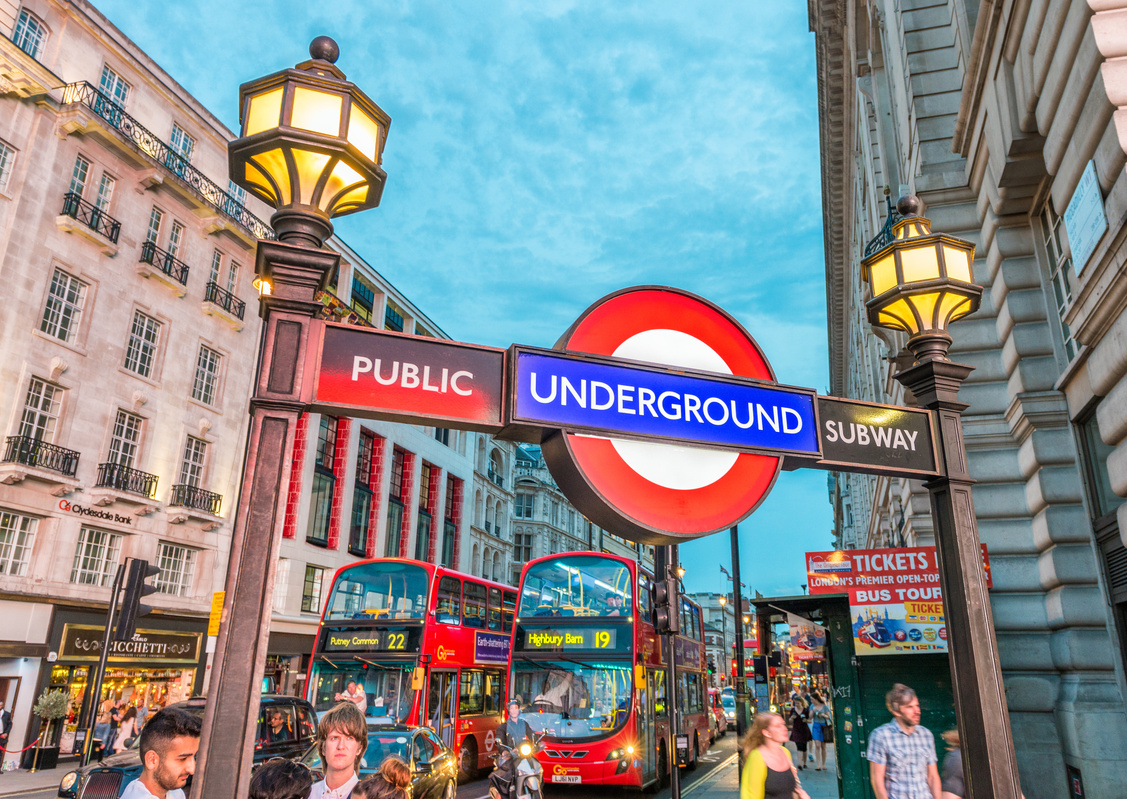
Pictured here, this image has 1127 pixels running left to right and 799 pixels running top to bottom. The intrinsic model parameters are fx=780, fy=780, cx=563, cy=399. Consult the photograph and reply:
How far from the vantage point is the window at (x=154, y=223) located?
25.8m

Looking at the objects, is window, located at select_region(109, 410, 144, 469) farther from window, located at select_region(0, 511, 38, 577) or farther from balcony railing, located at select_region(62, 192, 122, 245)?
balcony railing, located at select_region(62, 192, 122, 245)

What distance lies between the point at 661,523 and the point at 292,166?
6.76ft

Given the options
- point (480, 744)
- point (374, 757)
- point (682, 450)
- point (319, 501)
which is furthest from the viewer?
point (319, 501)

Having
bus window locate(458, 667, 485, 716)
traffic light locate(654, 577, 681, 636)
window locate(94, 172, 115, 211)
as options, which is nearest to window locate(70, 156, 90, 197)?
window locate(94, 172, 115, 211)

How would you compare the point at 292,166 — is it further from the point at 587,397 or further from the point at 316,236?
the point at 587,397

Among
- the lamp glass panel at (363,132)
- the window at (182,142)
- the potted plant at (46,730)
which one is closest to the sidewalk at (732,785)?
the lamp glass panel at (363,132)

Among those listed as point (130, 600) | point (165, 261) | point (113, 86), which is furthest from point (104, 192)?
point (130, 600)

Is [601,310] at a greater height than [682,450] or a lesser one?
greater

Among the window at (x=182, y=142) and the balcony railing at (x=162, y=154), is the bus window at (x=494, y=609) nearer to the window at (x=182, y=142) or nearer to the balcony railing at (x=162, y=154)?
the balcony railing at (x=162, y=154)

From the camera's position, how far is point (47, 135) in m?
22.2

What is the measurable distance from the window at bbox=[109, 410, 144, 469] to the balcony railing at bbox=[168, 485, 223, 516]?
1888 mm

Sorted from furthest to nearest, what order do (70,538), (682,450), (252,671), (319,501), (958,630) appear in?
(319,501) < (70,538) < (958,630) < (682,450) < (252,671)

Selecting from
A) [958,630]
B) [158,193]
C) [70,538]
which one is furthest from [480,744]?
[158,193]

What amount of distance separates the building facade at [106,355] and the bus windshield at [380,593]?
4548mm
